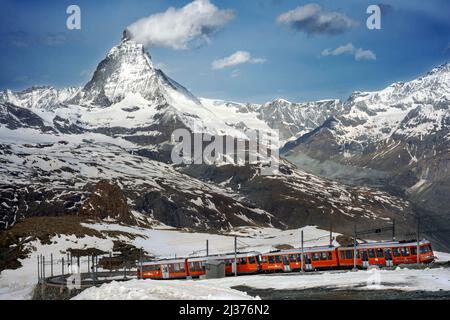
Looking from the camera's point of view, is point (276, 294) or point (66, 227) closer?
point (276, 294)

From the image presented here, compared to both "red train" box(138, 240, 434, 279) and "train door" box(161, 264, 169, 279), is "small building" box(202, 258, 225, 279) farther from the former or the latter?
"train door" box(161, 264, 169, 279)

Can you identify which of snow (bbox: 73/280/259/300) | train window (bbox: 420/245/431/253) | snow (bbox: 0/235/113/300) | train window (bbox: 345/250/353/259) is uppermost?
snow (bbox: 73/280/259/300)

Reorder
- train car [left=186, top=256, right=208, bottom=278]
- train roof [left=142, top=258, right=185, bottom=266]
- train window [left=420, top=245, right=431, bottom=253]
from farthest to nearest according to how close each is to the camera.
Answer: train roof [left=142, top=258, right=185, bottom=266] < train car [left=186, top=256, right=208, bottom=278] < train window [left=420, top=245, right=431, bottom=253]

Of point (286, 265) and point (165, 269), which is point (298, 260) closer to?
point (286, 265)

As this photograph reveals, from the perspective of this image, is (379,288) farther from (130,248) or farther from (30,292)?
(130,248)

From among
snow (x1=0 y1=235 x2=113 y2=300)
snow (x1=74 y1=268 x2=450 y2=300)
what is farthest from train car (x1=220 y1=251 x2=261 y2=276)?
snow (x1=0 y1=235 x2=113 y2=300)

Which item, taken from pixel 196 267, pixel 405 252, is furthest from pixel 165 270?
pixel 405 252
